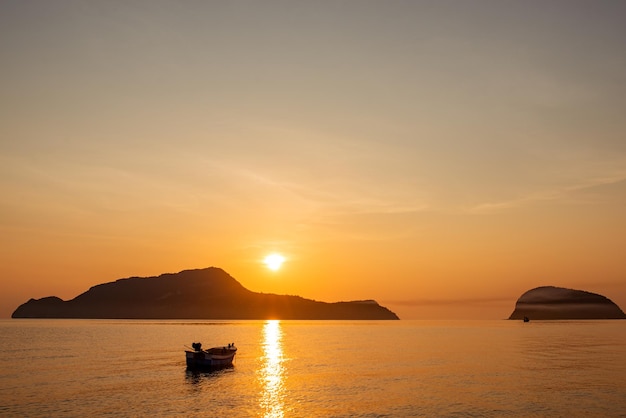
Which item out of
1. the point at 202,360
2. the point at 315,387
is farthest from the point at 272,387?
the point at 202,360

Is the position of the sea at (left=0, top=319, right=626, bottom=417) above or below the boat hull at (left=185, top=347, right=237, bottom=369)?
below

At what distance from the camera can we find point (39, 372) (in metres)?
76.9

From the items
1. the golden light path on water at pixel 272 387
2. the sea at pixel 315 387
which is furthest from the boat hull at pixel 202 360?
the golden light path on water at pixel 272 387

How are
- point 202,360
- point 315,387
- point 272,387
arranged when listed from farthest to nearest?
point 202,360 < point 315,387 < point 272,387

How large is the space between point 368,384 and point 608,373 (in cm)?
3875

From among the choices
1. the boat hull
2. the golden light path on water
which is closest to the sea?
the golden light path on water

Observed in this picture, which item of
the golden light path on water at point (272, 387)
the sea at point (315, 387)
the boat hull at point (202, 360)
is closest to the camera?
the sea at point (315, 387)

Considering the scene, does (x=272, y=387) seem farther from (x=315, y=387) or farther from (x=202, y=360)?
(x=202, y=360)

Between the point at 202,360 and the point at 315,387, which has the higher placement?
the point at 202,360

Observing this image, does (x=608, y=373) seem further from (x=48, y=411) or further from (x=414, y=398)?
(x=48, y=411)

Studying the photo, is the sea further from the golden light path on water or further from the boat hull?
the boat hull

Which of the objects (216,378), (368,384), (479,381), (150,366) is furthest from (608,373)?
(150,366)

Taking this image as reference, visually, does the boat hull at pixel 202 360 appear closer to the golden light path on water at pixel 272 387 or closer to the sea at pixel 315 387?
the sea at pixel 315 387

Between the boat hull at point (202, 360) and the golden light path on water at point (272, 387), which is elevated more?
the boat hull at point (202, 360)
